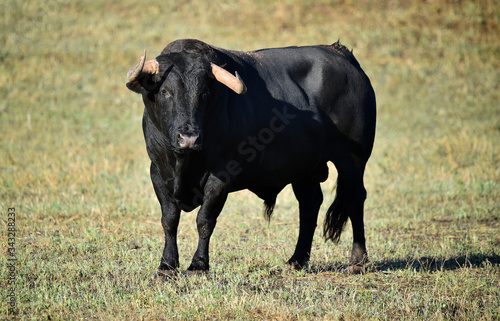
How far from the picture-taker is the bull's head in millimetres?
4977

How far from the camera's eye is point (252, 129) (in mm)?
5652

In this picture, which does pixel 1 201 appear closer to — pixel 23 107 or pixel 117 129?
pixel 117 129

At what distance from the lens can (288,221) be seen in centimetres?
889

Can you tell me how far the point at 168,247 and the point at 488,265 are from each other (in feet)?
10.2

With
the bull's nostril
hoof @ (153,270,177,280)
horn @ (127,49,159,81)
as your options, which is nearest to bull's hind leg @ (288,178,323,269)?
hoof @ (153,270,177,280)

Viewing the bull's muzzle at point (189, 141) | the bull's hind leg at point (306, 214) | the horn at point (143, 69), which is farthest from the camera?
the bull's hind leg at point (306, 214)

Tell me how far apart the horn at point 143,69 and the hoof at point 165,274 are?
1.72 metres

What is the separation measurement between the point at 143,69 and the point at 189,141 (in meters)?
0.73

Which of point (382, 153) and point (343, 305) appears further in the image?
point (382, 153)

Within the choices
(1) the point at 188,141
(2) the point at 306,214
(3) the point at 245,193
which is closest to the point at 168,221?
(1) the point at 188,141

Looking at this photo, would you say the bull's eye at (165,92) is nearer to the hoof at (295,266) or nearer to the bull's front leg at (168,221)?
the bull's front leg at (168,221)

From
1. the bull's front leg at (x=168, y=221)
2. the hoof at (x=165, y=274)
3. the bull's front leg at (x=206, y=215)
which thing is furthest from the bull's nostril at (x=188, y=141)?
the hoof at (x=165, y=274)

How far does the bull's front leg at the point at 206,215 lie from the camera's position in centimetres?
535

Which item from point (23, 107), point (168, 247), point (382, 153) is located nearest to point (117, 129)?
point (23, 107)
